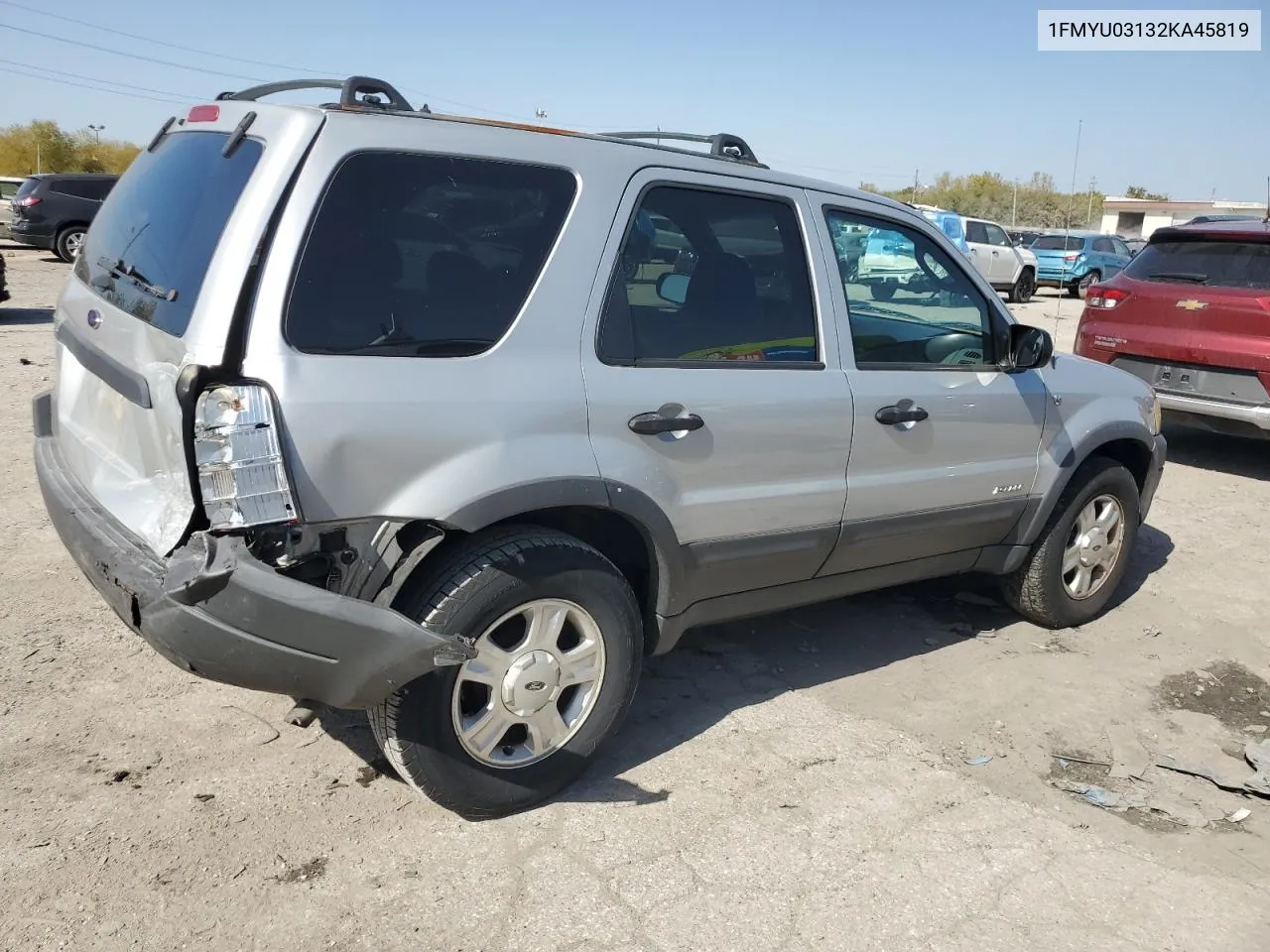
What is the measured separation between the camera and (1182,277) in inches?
320

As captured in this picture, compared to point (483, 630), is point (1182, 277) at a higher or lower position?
higher

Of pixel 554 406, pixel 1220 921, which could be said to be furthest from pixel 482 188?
pixel 1220 921

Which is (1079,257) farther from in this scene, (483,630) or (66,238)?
(483,630)

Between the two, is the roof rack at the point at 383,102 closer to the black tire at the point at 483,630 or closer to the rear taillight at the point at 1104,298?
the black tire at the point at 483,630

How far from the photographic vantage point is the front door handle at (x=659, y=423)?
10.6ft

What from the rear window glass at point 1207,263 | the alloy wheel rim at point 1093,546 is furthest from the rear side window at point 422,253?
the rear window glass at point 1207,263

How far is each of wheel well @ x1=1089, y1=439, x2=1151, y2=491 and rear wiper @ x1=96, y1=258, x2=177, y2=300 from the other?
408 cm

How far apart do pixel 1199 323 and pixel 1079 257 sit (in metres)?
19.1

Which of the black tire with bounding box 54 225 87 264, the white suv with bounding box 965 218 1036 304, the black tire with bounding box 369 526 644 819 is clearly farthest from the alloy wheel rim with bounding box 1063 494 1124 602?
the black tire with bounding box 54 225 87 264

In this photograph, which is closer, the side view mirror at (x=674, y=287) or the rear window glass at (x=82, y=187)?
the side view mirror at (x=674, y=287)

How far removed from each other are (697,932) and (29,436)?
609 cm

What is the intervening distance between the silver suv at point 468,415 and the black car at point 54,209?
19.0 meters

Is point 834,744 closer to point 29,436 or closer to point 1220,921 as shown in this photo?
point 1220,921

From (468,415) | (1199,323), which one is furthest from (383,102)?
(1199,323)
